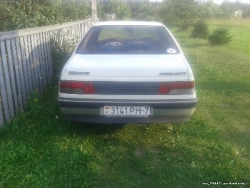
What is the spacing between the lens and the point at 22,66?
4.36m

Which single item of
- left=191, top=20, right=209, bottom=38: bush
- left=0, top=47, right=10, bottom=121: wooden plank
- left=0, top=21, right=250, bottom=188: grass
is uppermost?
left=0, top=47, right=10, bottom=121: wooden plank

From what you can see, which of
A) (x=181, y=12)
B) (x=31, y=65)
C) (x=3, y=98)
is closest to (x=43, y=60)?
(x=31, y=65)

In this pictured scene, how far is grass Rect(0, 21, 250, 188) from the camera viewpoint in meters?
2.90

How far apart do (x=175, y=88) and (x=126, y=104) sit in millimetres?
617

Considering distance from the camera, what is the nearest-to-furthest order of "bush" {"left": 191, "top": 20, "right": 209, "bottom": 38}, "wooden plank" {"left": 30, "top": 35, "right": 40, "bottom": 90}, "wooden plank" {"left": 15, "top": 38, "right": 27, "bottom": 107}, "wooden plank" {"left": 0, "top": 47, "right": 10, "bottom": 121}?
"wooden plank" {"left": 0, "top": 47, "right": 10, "bottom": 121}, "wooden plank" {"left": 15, "top": 38, "right": 27, "bottom": 107}, "wooden plank" {"left": 30, "top": 35, "right": 40, "bottom": 90}, "bush" {"left": 191, "top": 20, "right": 209, "bottom": 38}

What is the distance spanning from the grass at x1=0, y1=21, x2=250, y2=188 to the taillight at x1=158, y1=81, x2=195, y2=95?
2.59 feet

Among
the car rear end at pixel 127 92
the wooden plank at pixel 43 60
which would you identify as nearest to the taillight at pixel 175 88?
the car rear end at pixel 127 92

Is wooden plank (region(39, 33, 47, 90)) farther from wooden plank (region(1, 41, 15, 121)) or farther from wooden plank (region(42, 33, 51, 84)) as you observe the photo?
wooden plank (region(1, 41, 15, 121))

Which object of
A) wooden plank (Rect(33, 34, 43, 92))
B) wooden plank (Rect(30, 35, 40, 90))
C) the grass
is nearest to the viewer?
the grass

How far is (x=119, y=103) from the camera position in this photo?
3.21 meters

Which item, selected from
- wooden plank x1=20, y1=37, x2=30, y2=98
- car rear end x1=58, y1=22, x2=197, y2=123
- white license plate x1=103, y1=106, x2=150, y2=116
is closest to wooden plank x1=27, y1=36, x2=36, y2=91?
wooden plank x1=20, y1=37, x2=30, y2=98

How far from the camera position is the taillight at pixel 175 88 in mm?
3219

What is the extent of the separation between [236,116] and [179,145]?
161 cm

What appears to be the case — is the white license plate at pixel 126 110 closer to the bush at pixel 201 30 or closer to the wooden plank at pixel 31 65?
the wooden plank at pixel 31 65
